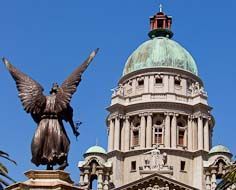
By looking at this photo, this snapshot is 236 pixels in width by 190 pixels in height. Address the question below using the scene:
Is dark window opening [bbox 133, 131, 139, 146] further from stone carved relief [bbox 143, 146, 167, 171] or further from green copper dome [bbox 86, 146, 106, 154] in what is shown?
stone carved relief [bbox 143, 146, 167, 171]

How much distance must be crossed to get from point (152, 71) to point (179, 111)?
6.85 m

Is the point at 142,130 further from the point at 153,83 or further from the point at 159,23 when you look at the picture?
the point at 159,23

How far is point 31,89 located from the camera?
12625 millimetres

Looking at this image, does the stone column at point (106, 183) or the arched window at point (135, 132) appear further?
the arched window at point (135, 132)

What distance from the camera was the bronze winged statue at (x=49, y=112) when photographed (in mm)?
12133

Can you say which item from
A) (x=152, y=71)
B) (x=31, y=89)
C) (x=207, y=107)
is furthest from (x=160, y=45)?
(x=31, y=89)

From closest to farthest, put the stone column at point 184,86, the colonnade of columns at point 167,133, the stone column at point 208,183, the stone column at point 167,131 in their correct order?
the stone column at point 208,183 → the stone column at point 167,131 → the colonnade of columns at point 167,133 → the stone column at point 184,86

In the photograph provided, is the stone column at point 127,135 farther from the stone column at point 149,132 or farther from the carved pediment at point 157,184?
the carved pediment at point 157,184

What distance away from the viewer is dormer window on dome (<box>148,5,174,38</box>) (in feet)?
352

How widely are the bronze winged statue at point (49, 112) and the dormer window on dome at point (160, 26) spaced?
312ft

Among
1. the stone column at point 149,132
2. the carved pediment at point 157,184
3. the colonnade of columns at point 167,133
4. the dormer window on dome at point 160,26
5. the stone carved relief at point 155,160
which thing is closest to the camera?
the carved pediment at point 157,184

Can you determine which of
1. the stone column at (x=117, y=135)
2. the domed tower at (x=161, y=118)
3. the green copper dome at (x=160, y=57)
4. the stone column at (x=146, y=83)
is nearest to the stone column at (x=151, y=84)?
the domed tower at (x=161, y=118)

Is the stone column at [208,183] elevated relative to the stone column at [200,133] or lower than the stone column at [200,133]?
lower

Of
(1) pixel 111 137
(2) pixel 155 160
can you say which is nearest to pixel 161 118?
(1) pixel 111 137
